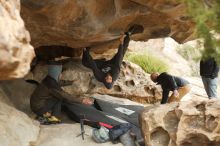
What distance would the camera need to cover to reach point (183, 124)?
296 inches

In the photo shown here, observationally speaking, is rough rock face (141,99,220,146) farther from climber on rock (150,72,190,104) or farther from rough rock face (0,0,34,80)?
rough rock face (0,0,34,80)

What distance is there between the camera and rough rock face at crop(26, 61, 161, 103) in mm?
11289

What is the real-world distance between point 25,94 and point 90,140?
2.70m

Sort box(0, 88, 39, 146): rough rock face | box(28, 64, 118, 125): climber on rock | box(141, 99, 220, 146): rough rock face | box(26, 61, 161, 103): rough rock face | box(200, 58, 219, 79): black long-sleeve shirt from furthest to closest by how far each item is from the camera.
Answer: box(26, 61, 161, 103): rough rock face, box(200, 58, 219, 79): black long-sleeve shirt, box(28, 64, 118, 125): climber on rock, box(0, 88, 39, 146): rough rock face, box(141, 99, 220, 146): rough rock face

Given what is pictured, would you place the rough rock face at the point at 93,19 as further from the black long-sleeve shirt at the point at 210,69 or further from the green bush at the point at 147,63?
the green bush at the point at 147,63

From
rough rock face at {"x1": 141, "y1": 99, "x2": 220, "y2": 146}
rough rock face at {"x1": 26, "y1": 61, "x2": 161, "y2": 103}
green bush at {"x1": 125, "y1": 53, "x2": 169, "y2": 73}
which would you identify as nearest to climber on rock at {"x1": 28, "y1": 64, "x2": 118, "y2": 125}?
rough rock face at {"x1": 26, "y1": 61, "x2": 161, "y2": 103}

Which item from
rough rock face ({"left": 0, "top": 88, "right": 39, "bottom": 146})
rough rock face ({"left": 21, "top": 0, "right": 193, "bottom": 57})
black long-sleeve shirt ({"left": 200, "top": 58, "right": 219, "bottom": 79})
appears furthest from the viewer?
black long-sleeve shirt ({"left": 200, "top": 58, "right": 219, "bottom": 79})

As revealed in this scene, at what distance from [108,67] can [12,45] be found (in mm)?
5467

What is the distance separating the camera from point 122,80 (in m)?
12.4

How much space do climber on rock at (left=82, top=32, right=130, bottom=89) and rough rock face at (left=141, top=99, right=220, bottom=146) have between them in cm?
148

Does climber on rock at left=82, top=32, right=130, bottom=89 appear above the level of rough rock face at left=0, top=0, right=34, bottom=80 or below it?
below

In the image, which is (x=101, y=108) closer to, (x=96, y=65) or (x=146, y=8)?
A: (x=96, y=65)

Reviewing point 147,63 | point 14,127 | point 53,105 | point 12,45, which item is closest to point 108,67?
point 53,105

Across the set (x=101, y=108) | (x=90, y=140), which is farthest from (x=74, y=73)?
(x=90, y=140)
